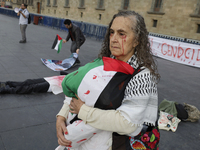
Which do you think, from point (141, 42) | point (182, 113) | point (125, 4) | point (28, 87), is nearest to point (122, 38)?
point (141, 42)

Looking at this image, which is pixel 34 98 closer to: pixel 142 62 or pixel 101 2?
pixel 142 62

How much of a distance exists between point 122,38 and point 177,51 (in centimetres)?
1056

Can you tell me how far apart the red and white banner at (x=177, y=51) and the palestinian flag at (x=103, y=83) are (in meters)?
10.1

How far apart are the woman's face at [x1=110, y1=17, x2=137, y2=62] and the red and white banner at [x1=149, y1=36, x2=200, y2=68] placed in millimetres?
9892

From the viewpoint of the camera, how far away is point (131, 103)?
1154 millimetres

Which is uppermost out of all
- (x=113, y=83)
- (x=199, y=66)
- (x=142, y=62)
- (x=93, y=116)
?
(x=142, y=62)

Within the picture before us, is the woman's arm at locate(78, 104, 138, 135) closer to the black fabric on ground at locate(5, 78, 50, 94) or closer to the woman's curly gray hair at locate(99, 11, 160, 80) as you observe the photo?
the woman's curly gray hair at locate(99, 11, 160, 80)

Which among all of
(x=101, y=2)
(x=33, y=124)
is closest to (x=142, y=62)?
(x=33, y=124)

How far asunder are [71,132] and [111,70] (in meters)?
0.51

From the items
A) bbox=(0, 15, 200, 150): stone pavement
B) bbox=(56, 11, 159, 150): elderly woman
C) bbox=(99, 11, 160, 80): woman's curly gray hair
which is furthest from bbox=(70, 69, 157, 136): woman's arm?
bbox=(0, 15, 200, 150): stone pavement

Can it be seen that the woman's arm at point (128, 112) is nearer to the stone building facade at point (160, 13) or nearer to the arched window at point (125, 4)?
the stone building facade at point (160, 13)

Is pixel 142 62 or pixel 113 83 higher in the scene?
pixel 142 62

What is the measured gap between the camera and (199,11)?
16594 mm

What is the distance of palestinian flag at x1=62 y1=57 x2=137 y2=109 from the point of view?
3.91 ft
